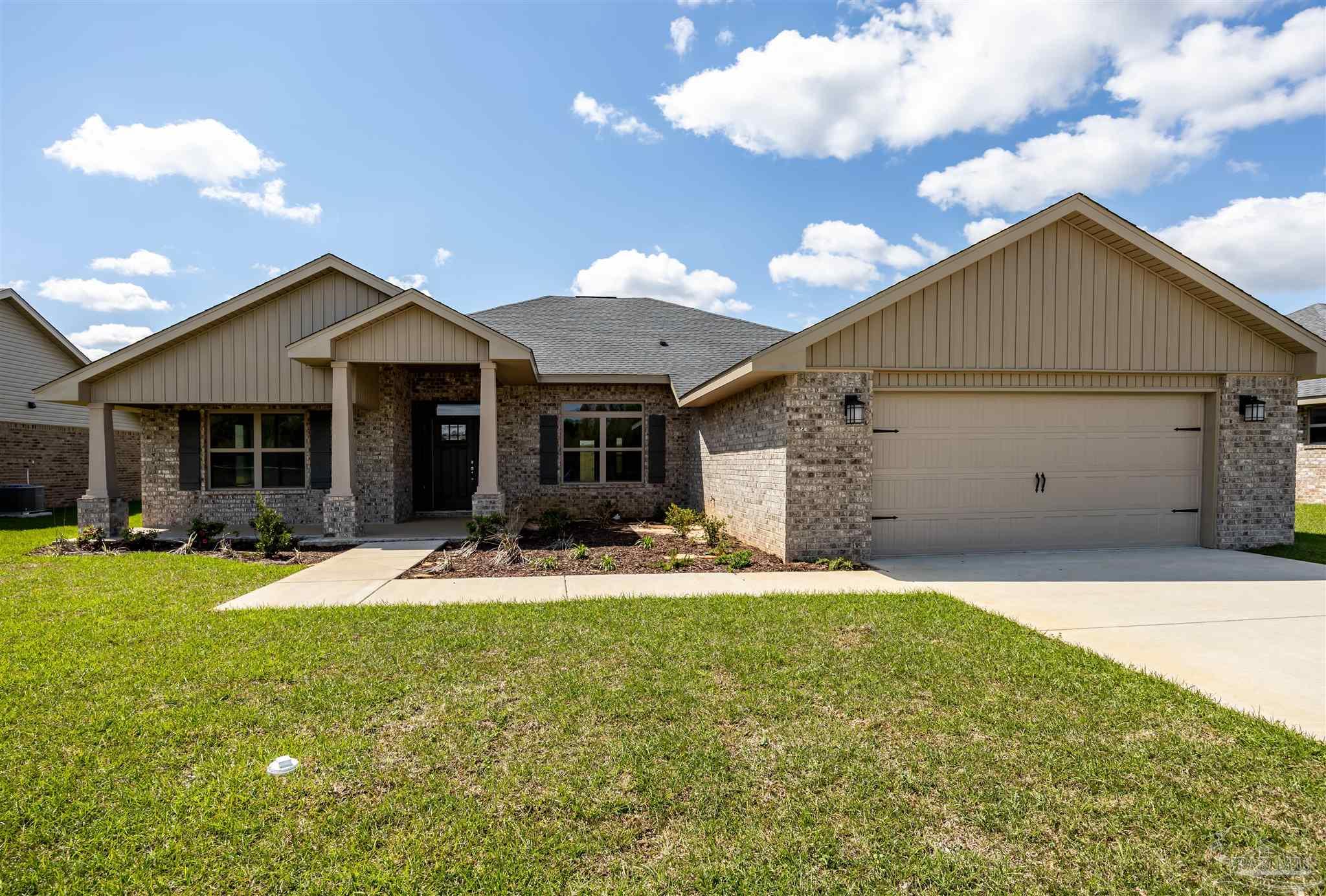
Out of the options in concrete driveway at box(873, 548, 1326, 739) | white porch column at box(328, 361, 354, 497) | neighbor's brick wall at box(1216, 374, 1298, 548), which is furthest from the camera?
white porch column at box(328, 361, 354, 497)

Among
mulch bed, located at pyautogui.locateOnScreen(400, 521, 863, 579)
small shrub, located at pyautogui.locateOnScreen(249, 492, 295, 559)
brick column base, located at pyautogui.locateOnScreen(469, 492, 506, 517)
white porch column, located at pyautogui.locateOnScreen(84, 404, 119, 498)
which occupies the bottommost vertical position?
mulch bed, located at pyautogui.locateOnScreen(400, 521, 863, 579)

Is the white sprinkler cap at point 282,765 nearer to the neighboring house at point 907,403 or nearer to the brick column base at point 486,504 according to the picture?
the neighboring house at point 907,403

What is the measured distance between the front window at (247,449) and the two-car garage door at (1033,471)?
11.3 m

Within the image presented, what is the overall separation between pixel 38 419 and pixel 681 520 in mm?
18340

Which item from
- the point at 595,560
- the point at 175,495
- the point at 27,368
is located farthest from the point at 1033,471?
the point at 27,368

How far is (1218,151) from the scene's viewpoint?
1016 centimetres

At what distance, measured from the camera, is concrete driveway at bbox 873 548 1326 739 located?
4.05 m

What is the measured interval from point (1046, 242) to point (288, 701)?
32.3 ft

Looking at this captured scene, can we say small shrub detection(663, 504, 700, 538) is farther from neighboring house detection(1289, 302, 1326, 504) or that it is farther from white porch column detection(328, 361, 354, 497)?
neighboring house detection(1289, 302, 1326, 504)

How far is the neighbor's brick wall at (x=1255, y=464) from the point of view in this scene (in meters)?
9.20

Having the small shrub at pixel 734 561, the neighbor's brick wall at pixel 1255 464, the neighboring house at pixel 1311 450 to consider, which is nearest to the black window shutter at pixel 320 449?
the small shrub at pixel 734 561

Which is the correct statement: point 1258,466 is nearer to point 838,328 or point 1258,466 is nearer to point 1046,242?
point 1046,242

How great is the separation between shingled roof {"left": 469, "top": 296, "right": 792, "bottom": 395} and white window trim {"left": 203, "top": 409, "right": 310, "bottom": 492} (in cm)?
496

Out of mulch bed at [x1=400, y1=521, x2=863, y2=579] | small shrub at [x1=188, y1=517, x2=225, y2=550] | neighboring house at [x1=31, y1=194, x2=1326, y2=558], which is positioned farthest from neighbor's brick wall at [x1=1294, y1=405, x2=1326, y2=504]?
small shrub at [x1=188, y1=517, x2=225, y2=550]
